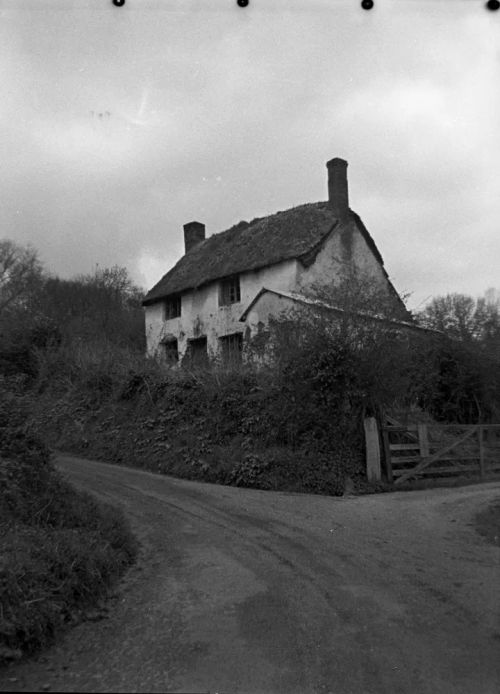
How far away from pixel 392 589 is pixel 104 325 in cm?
3924

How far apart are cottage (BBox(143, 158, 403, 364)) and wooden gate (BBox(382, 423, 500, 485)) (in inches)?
351

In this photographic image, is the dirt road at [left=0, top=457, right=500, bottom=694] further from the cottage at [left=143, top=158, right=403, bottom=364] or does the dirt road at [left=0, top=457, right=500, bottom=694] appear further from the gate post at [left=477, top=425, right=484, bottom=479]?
the cottage at [left=143, top=158, right=403, bottom=364]

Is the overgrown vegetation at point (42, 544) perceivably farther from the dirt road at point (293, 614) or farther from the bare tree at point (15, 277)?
the bare tree at point (15, 277)

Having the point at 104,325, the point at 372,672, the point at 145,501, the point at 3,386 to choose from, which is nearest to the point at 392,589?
the point at 372,672

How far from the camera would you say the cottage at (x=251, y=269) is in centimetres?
2573

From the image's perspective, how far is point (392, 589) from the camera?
226 inches

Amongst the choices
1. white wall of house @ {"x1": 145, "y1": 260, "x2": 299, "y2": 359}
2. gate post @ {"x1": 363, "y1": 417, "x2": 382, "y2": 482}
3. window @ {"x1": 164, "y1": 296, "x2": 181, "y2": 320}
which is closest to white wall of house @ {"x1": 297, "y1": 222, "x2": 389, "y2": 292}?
white wall of house @ {"x1": 145, "y1": 260, "x2": 299, "y2": 359}

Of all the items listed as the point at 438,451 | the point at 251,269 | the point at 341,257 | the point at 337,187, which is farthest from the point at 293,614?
the point at 337,187

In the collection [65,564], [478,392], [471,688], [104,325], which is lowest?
[471,688]

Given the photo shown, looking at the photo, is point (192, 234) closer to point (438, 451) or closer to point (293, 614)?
point (438, 451)

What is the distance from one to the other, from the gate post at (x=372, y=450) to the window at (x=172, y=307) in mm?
18916

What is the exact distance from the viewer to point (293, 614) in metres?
5.12

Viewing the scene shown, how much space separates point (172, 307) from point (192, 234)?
6080 millimetres

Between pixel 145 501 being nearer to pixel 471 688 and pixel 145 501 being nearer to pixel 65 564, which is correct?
pixel 65 564
